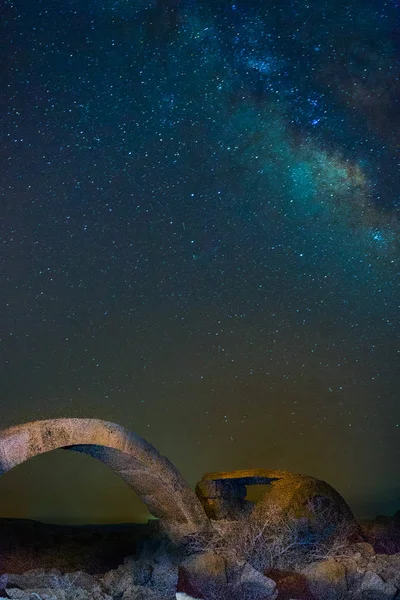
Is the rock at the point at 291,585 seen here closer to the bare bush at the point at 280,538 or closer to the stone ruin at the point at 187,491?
the bare bush at the point at 280,538

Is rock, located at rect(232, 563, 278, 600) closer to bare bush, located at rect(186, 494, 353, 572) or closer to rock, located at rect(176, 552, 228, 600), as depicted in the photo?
rock, located at rect(176, 552, 228, 600)

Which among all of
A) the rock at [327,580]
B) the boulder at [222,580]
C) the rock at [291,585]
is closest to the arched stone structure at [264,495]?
the rock at [291,585]

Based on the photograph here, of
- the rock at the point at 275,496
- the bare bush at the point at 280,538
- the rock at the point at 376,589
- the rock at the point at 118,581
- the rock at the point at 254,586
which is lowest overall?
the rock at the point at 376,589

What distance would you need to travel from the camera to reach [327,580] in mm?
8953

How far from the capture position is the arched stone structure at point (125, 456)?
8.48m

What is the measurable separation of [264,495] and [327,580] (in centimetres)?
257

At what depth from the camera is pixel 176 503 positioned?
33.1 feet

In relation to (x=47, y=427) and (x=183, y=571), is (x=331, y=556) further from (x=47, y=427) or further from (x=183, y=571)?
(x=47, y=427)

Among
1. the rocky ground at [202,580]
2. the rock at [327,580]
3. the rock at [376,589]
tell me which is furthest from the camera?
the rock at [327,580]

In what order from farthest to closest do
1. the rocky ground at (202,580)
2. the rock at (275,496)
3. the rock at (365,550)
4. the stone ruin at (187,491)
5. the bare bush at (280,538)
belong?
the rock at (275,496)
the rock at (365,550)
the bare bush at (280,538)
the stone ruin at (187,491)
the rocky ground at (202,580)

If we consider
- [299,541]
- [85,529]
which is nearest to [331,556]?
[299,541]

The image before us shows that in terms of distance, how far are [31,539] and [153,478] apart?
3.46m

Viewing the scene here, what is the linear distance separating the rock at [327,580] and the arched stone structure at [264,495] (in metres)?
1.57

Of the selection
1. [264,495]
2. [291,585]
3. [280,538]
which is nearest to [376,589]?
[291,585]
